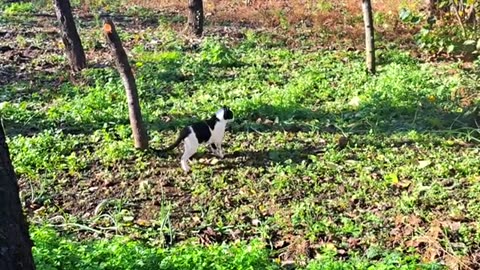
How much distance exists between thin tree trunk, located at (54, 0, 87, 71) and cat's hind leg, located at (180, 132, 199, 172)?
13.9 ft

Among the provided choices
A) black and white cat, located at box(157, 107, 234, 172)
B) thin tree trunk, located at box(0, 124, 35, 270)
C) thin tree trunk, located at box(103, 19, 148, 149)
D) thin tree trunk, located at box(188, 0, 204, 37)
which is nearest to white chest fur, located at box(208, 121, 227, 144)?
black and white cat, located at box(157, 107, 234, 172)

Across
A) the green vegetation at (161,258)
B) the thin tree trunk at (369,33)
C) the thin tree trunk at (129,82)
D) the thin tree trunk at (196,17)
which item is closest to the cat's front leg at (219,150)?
the thin tree trunk at (129,82)

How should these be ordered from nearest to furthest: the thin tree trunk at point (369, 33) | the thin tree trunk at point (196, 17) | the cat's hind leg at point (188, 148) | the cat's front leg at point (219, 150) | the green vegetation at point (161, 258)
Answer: the green vegetation at point (161, 258) < the cat's hind leg at point (188, 148) < the cat's front leg at point (219, 150) < the thin tree trunk at point (369, 33) < the thin tree trunk at point (196, 17)

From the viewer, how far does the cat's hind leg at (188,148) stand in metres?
6.64

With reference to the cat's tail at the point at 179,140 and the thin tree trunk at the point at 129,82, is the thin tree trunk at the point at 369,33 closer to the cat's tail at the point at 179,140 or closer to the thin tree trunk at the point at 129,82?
the cat's tail at the point at 179,140

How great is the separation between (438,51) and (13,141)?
6.67m

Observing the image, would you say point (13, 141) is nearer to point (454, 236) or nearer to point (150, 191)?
point (150, 191)

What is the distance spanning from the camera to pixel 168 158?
6.97 meters

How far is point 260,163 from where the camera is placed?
678 cm

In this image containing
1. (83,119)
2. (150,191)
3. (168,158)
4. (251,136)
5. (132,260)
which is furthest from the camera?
(83,119)

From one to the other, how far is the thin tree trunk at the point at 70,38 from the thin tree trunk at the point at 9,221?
7.39 meters

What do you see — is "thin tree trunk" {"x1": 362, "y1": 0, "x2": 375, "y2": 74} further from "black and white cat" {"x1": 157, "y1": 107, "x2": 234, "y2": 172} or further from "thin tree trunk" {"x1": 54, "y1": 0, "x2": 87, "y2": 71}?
"thin tree trunk" {"x1": 54, "y1": 0, "x2": 87, "y2": 71}

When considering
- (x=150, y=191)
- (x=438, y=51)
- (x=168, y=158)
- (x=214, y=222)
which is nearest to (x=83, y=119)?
(x=168, y=158)

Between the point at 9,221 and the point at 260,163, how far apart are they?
3.98m
